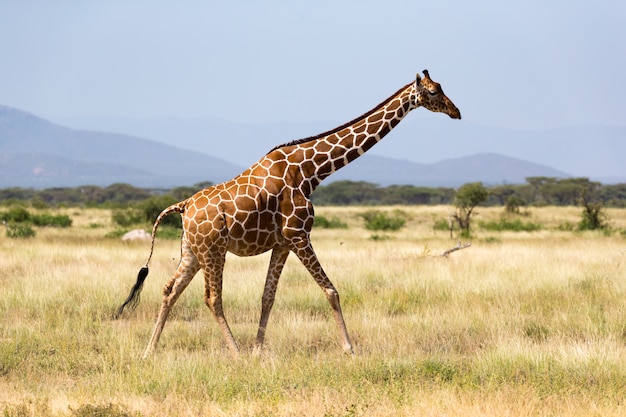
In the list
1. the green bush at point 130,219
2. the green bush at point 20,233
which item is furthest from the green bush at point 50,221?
the green bush at point 20,233

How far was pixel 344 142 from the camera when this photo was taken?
859 centimetres

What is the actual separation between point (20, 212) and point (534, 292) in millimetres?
24931

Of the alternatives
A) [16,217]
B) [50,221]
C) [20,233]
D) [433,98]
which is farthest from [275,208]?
[16,217]

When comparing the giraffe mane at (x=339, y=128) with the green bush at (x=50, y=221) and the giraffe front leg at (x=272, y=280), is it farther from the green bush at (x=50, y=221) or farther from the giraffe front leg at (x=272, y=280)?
the green bush at (x=50, y=221)

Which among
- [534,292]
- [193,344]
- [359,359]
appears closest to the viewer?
[359,359]

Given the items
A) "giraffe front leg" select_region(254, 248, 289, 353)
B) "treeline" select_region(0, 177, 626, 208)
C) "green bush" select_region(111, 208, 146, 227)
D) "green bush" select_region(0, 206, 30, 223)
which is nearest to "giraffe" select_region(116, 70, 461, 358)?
"giraffe front leg" select_region(254, 248, 289, 353)

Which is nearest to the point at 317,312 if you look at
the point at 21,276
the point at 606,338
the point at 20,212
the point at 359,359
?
the point at 359,359

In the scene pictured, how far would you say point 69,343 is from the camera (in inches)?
345

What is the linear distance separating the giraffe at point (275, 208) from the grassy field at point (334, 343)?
643 millimetres

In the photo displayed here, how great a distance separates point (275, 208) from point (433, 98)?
194cm

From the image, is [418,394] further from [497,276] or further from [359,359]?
[497,276]

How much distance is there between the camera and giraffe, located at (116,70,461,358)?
26.9ft

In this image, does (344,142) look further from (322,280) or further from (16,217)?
(16,217)

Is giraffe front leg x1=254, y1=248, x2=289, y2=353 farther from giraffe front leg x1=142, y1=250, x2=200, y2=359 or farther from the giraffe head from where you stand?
the giraffe head
